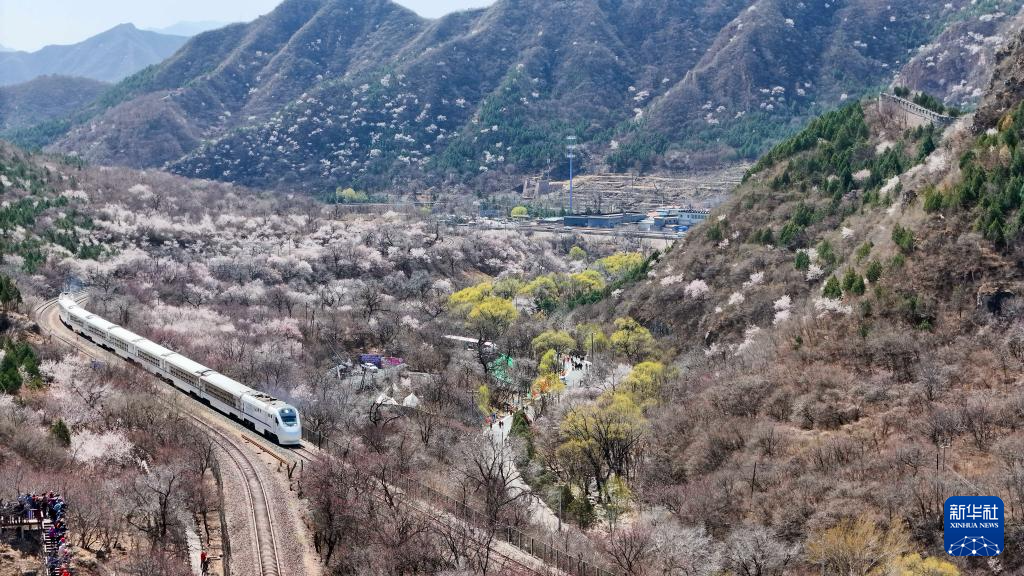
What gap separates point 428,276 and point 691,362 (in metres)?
55.5

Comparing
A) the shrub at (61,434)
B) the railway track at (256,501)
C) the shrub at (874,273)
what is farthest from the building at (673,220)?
the shrub at (61,434)

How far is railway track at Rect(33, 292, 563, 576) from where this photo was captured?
29.8 meters

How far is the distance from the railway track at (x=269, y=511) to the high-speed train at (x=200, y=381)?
0.73 metres

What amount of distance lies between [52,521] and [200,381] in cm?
2115

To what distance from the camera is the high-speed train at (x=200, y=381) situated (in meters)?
39.9

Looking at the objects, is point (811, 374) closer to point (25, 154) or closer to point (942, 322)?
point (942, 322)

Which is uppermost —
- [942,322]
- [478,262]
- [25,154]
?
[25,154]

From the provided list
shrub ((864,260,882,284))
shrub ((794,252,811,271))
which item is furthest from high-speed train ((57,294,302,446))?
shrub ((794,252,811,271))

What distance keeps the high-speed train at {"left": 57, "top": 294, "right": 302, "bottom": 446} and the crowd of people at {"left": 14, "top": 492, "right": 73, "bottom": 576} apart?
13.5 meters

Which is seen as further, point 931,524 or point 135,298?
point 135,298

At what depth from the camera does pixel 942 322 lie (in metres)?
41.2

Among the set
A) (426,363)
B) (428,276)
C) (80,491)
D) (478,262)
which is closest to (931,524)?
(80,491)

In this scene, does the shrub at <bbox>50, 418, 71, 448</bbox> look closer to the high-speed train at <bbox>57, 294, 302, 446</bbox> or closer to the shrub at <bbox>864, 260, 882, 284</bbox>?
the high-speed train at <bbox>57, 294, 302, 446</bbox>

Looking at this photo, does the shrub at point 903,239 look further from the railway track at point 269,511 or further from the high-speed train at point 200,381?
the high-speed train at point 200,381
